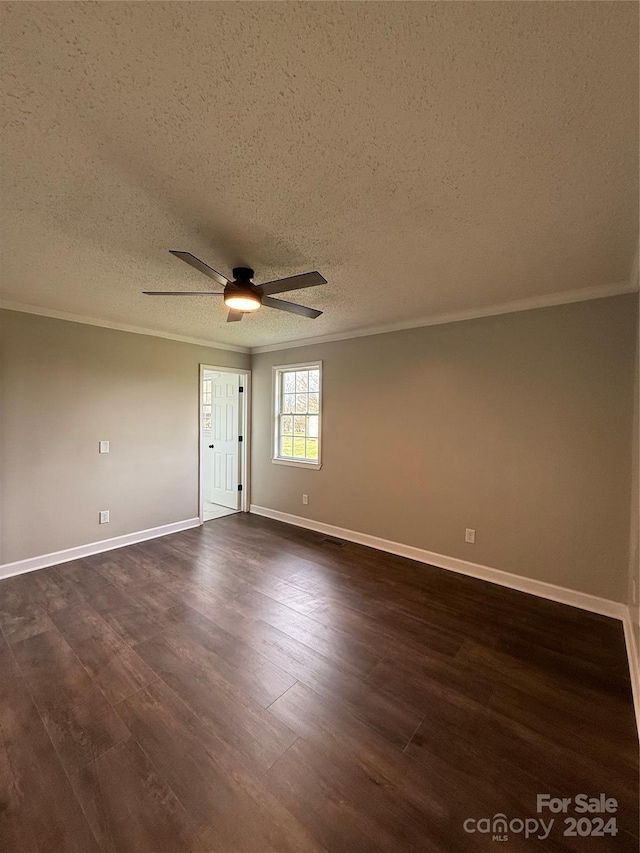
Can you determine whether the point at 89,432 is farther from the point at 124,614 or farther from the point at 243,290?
the point at 243,290

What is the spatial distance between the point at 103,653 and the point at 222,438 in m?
3.68

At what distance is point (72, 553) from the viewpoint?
344 cm

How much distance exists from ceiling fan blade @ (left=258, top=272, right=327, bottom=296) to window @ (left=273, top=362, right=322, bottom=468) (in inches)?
88.6

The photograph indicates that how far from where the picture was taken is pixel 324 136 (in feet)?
4.09

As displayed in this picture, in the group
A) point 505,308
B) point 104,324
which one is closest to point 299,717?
point 505,308

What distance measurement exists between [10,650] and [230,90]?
3.21 m

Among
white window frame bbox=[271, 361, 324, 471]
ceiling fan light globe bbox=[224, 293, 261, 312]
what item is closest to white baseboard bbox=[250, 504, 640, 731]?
white window frame bbox=[271, 361, 324, 471]

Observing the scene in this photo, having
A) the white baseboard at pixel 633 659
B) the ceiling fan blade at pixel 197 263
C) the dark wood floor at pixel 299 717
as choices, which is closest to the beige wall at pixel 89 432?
the dark wood floor at pixel 299 717

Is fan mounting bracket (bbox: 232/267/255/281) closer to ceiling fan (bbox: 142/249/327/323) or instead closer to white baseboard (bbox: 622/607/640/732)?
ceiling fan (bbox: 142/249/327/323)

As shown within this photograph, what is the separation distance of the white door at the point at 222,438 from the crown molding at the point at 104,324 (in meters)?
0.71

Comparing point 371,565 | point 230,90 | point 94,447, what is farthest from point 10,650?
point 230,90

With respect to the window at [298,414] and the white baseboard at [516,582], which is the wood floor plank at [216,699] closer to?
the white baseboard at [516,582]

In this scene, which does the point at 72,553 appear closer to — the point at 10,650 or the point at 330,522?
the point at 10,650

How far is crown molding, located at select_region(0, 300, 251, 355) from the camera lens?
3.13 metres
